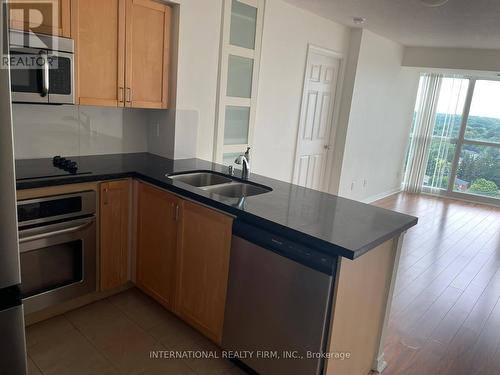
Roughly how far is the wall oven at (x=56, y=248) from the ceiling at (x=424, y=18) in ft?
9.43

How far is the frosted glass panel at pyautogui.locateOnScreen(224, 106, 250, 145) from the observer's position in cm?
366

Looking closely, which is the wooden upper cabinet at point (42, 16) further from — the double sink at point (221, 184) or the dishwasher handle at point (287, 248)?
the dishwasher handle at point (287, 248)

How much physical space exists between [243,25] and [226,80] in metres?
0.54

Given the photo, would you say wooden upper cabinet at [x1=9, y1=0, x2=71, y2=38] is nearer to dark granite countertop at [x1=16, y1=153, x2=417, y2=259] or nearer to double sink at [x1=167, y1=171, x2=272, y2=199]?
dark granite countertop at [x1=16, y1=153, x2=417, y2=259]

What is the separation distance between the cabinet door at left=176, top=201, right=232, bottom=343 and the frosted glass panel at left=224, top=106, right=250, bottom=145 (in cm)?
149

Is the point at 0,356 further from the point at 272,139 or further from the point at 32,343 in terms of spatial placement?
the point at 272,139

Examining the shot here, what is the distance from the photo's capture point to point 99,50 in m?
2.54

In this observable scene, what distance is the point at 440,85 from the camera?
6.86m

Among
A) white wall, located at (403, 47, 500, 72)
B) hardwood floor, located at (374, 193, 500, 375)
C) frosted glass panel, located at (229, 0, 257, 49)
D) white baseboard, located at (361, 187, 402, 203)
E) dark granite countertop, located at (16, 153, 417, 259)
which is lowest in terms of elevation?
hardwood floor, located at (374, 193, 500, 375)

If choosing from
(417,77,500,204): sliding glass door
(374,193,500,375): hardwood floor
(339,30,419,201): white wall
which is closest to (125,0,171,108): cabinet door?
(374,193,500,375): hardwood floor

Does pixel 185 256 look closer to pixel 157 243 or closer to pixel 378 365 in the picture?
pixel 157 243

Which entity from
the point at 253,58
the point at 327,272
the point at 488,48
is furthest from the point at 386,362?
the point at 488,48

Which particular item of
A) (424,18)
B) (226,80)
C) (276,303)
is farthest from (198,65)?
(424,18)

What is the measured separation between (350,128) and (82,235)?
12.3ft
